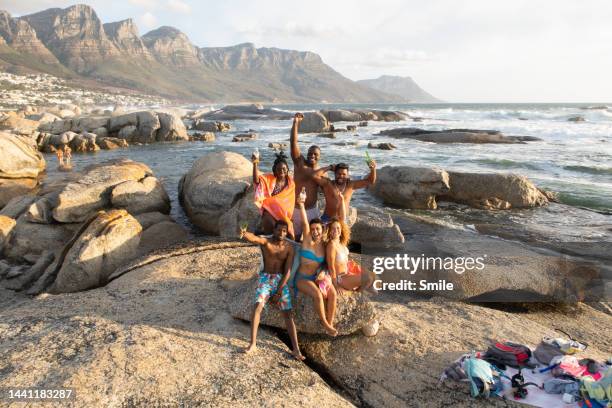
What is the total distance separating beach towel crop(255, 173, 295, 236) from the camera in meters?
5.79

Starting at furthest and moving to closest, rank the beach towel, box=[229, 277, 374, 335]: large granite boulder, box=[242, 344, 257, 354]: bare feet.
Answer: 1. the beach towel
2. box=[229, 277, 374, 335]: large granite boulder
3. box=[242, 344, 257, 354]: bare feet

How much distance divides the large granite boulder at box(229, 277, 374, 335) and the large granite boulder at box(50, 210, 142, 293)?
3.46 m

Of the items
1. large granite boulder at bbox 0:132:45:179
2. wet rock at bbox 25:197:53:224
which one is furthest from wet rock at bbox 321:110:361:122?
wet rock at bbox 25:197:53:224

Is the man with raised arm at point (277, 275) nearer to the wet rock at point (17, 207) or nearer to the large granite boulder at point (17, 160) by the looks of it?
the wet rock at point (17, 207)

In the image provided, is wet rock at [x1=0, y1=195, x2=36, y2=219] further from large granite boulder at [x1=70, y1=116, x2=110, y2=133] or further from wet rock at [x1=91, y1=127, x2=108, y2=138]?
large granite boulder at [x1=70, y1=116, x2=110, y2=133]

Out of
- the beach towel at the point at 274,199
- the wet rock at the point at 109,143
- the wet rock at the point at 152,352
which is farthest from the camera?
the wet rock at the point at 109,143

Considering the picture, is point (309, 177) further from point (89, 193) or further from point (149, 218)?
point (89, 193)

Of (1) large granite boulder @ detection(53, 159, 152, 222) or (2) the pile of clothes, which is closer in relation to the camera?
(2) the pile of clothes

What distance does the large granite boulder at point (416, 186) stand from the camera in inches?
475

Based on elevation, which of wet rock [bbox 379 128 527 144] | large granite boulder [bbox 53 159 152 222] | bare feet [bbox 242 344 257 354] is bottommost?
bare feet [bbox 242 344 257 354]

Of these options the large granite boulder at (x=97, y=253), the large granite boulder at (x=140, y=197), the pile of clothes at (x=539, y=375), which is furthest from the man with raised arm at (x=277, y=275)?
the large granite boulder at (x=140, y=197)

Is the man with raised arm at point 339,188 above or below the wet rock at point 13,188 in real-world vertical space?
above

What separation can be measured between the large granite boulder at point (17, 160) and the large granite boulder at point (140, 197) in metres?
7.48

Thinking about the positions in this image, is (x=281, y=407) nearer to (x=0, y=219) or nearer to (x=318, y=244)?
(x=318, y=244)
